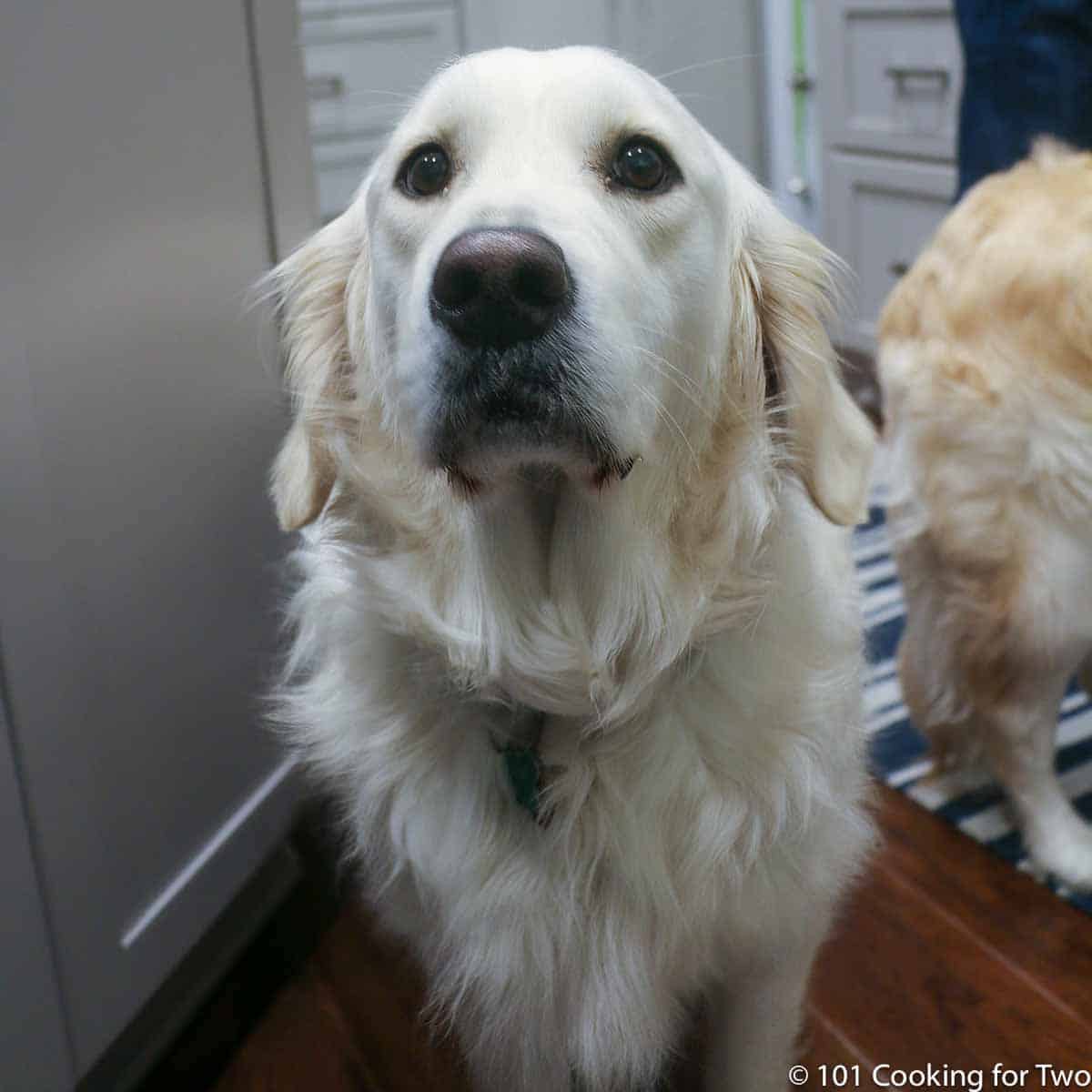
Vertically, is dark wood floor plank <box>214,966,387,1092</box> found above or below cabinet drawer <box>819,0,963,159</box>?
below

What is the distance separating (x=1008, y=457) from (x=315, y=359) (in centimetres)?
75

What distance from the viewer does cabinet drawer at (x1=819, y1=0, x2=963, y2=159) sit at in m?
2.47

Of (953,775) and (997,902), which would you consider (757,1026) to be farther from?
(953,775)

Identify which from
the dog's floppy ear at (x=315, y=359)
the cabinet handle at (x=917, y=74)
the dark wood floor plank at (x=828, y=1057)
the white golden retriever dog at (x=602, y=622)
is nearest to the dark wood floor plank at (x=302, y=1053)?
the white golden retriever dog at (x=602, y=622)

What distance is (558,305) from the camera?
724mm

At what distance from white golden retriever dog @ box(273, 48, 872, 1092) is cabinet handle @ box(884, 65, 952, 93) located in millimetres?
1802

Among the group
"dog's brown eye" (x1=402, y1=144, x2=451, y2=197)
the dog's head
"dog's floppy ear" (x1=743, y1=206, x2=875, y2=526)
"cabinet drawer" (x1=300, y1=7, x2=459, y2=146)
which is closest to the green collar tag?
the dog's head

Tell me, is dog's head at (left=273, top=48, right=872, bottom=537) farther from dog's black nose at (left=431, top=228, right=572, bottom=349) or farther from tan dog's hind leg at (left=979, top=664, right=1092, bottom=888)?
tan dog's hind leg at (left=979, top=664, right=1092, bottom=888)

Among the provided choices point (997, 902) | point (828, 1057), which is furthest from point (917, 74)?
point (828, 1057)

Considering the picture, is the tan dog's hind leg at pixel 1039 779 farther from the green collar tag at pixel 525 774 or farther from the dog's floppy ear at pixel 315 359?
the dog's floppy ear at pixel 315 359

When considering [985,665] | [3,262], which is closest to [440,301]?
[3,262]

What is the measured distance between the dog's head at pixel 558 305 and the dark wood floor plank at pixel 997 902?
68 cm

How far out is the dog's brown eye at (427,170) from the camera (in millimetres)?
874

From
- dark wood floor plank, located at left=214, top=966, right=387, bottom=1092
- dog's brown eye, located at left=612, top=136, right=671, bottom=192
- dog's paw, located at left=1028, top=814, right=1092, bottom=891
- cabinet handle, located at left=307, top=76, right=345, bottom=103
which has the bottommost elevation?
dark wood floor plank, located at left=214, top=966, right=387, bottom=1092
